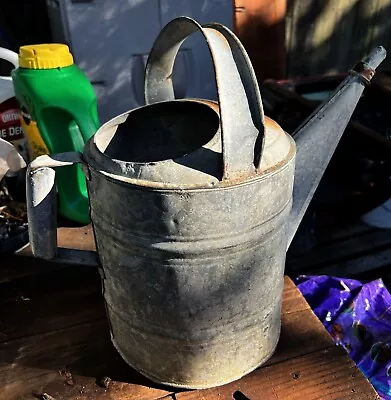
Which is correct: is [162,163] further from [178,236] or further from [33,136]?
[33,136]

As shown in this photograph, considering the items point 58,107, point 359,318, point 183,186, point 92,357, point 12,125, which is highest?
point 183,186

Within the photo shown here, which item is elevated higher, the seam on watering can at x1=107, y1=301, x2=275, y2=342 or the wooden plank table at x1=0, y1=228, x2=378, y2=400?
the seam on watering can at x1=107, y1=301, x2=275, y2=342

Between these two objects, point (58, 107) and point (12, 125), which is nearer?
point (58, 107)

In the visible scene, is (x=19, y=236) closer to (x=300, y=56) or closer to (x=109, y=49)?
(x=109, y=49)

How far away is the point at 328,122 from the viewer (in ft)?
2.99

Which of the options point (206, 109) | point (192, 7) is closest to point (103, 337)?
point (206, 109)

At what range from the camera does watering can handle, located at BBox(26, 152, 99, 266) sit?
77 centimetres

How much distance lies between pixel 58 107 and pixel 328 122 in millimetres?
632

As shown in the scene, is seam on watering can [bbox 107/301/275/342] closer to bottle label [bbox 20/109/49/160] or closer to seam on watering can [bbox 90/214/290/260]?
seam on watering can [bbox 90/214/290/260]

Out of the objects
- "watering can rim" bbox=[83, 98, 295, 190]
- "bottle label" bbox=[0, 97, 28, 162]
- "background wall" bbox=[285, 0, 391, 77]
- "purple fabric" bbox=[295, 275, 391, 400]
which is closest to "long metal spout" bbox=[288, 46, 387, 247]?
"watering can rim" bbox=[83, 98, 295, 190]

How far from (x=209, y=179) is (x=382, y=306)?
735 millimetres

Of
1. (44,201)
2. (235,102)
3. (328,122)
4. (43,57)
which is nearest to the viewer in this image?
(235,102)

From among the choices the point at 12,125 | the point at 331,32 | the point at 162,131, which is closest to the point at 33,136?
the point at 12,125

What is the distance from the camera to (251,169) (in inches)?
28.0
